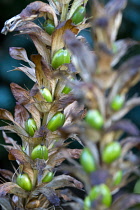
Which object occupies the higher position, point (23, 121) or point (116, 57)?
point (116, 57)

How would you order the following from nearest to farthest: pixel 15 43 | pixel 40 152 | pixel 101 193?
pixel 101 193 < pixel 40 152 < pixel 15 43

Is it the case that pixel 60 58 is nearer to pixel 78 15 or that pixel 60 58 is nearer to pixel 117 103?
pixel 78 15

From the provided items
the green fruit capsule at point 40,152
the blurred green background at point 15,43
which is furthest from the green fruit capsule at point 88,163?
the blurred green background at point 15,43

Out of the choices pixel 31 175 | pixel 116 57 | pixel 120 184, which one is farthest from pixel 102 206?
pixel 31 175

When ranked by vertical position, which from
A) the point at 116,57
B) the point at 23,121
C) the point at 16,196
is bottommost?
the point at 16,196

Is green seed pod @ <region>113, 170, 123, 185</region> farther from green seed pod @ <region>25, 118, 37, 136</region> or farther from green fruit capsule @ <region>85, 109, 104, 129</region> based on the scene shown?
green seed pod @ <region>25, 118, 37, 136</region>

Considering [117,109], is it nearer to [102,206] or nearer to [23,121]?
[102,206]

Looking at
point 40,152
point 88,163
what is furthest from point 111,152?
point 40,152
